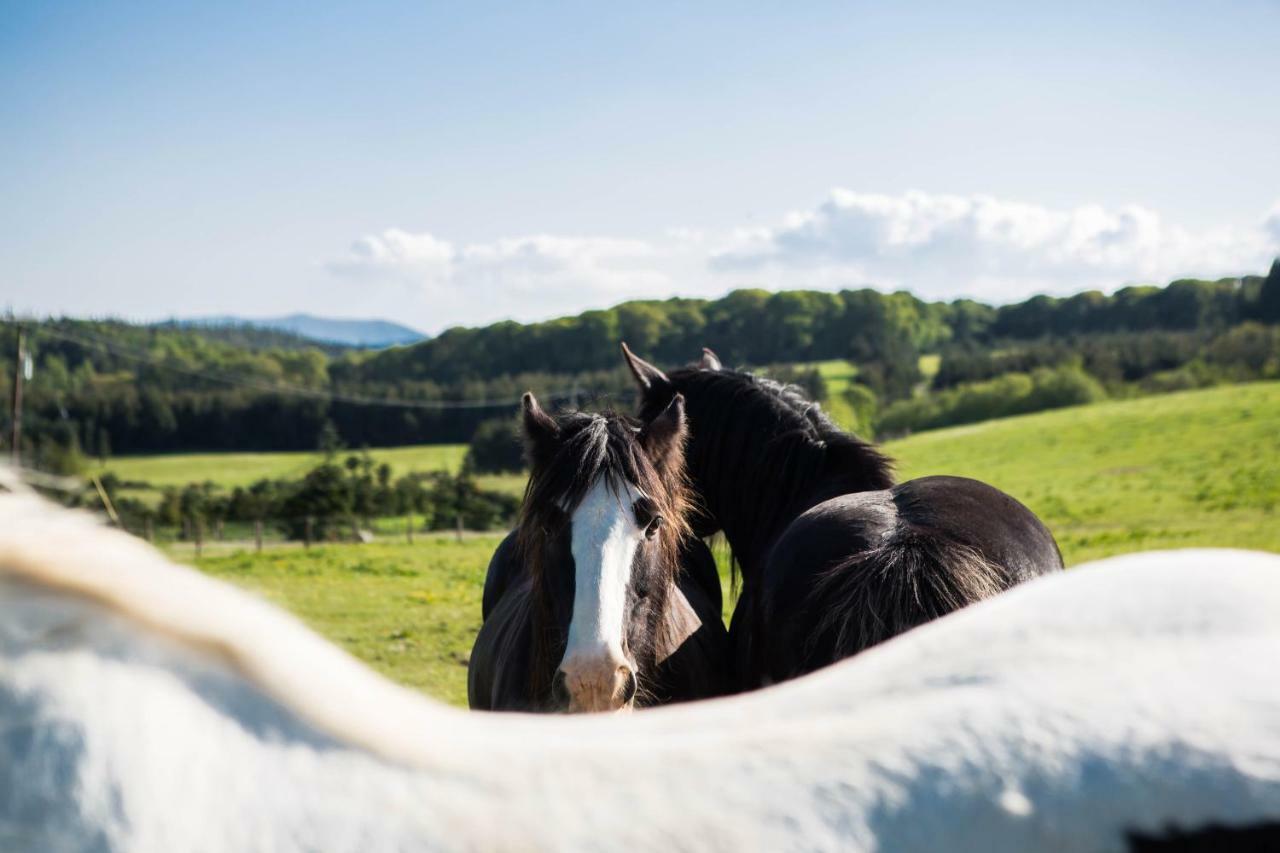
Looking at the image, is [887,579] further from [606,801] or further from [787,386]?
[606,801]

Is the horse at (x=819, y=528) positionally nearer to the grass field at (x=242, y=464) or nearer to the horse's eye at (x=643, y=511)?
the horse's eye at (x=643, y=511)

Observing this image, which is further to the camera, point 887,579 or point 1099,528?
point 1099,528

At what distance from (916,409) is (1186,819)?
194ft

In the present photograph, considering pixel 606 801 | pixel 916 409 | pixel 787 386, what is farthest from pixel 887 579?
pixel 916 409

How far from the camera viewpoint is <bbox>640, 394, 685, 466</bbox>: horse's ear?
347 centimetres

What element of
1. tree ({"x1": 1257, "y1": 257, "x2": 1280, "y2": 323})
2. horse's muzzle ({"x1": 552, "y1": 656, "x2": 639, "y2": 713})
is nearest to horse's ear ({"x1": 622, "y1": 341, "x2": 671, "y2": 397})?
horse's muzzle ({"x1": 552, "y1": 656, "x2": 639, "y2": 713})

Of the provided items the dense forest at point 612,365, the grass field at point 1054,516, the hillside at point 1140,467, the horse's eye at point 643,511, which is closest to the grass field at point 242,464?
the dense forest at point 612,365

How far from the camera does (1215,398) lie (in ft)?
123

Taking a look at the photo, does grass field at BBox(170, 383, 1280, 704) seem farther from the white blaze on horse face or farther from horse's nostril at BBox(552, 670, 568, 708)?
the white blaze on horse face

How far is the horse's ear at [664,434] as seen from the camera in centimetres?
347

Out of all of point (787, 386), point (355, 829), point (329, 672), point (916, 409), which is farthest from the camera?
point (916, 409)

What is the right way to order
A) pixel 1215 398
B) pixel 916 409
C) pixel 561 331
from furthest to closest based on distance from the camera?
pixel 561 331 → pixel 916 409 → pixel 1215 398

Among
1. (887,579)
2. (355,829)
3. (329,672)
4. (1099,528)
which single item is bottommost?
(1099,528)

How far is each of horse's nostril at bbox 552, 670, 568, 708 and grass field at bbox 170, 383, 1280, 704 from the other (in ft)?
18.7
